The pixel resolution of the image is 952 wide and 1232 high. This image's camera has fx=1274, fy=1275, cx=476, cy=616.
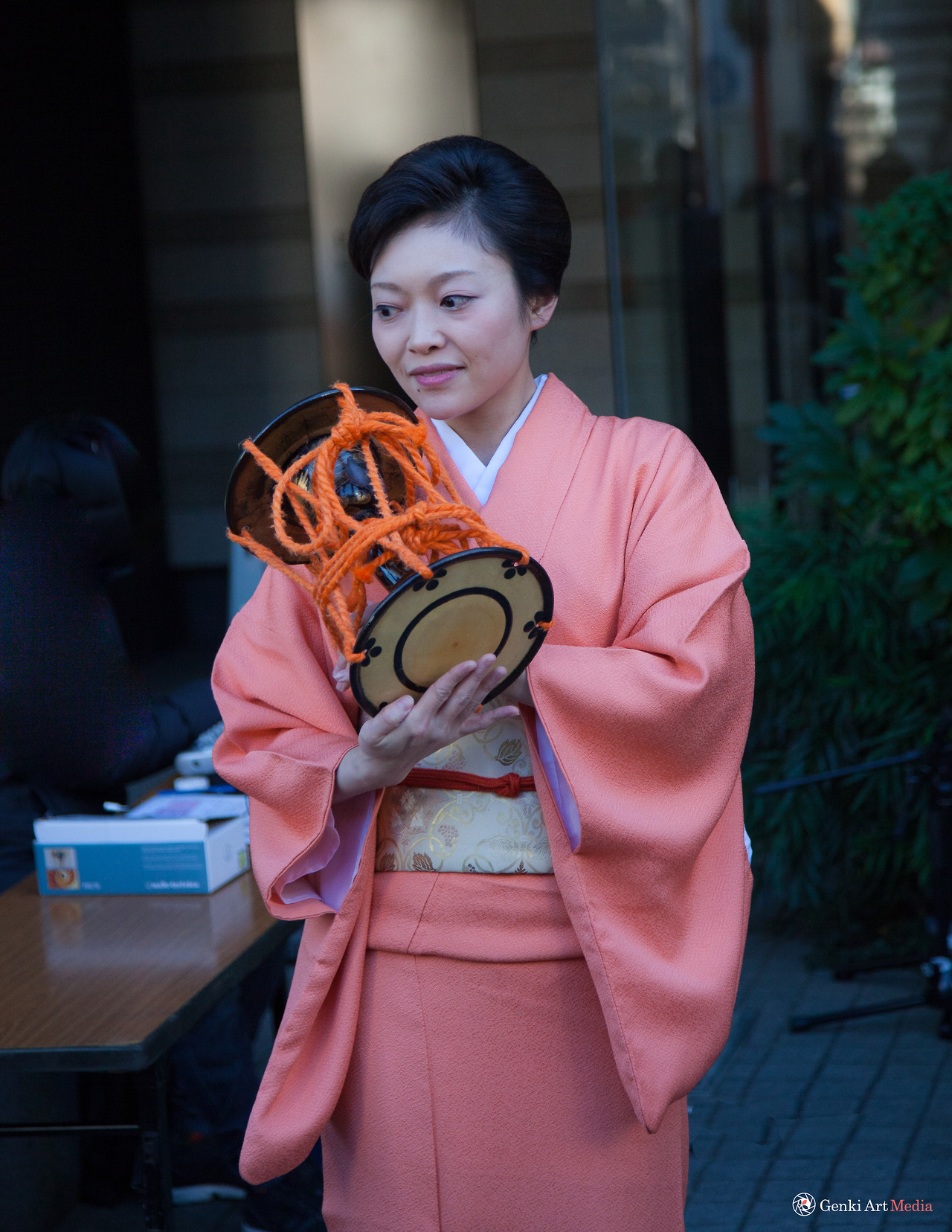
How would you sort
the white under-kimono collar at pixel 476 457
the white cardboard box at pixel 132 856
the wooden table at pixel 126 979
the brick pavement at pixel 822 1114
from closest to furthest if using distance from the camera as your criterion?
the white under-kimono collar at pixel 476 457, the wooden table at pixel 126 979, the white cardboard box at pixel 132 856, the brick pavement at pixel 822 1114

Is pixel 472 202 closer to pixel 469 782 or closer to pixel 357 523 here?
pixel 357 523

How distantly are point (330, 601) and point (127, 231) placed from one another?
23.9ft

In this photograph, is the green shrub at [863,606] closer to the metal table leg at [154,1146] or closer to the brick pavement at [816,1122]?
the brick pavement at [816,1122]

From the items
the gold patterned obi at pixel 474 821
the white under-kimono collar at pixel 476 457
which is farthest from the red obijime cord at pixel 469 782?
the white under-kimono collar at pixel 476 457

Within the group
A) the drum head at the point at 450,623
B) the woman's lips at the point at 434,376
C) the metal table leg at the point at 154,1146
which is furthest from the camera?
the metal table leg at the point at 154,1146

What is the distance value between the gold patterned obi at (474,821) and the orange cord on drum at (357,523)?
24 cm

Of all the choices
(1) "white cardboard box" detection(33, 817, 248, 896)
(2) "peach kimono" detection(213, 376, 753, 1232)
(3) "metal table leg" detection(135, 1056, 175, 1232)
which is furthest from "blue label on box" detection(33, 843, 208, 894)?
(2) "peach kimono" detection(213, 376, 753, 1232)

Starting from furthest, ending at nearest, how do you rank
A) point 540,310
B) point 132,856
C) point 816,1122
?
point 816,1122 → point 132,856 → point 540,310

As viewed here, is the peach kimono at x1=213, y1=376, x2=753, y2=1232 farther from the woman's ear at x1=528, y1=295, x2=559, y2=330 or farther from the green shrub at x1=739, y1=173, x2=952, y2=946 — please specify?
the green shrub at x1=739, y1=173, x2=952, y2=946

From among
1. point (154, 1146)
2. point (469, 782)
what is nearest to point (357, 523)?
point (469, 782)

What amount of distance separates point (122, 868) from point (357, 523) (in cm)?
136

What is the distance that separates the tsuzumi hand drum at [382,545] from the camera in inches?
50.1

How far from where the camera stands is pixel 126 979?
6.80 feet

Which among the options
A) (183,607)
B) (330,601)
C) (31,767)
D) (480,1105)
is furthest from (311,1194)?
(183,607)
